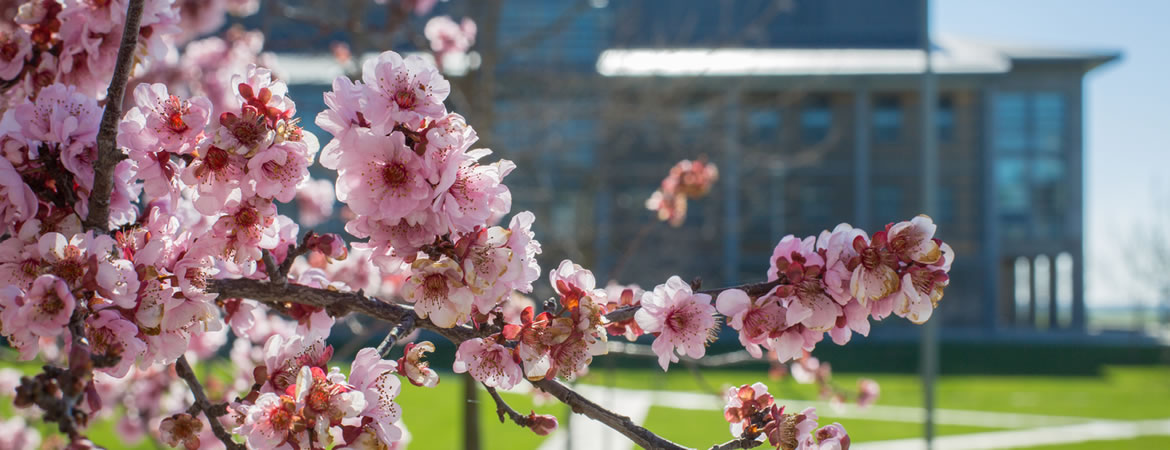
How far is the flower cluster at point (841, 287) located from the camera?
3.69 ft

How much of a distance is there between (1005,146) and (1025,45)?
12.7ft

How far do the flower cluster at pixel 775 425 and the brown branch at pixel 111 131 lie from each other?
0.94 metres

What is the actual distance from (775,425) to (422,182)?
60 cm

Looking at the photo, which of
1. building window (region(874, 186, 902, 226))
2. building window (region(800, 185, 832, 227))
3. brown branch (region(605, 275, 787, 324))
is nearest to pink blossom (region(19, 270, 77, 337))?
brown branch (region(605, 275, 787, 324))

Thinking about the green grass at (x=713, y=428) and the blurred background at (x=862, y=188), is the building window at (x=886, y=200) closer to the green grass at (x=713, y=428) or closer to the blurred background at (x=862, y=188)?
the blurred background at (x=862, y=188)

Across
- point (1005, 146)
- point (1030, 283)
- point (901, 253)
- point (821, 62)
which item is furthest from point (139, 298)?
point (1030, 283)

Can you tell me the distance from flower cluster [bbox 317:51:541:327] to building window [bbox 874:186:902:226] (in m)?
24.0

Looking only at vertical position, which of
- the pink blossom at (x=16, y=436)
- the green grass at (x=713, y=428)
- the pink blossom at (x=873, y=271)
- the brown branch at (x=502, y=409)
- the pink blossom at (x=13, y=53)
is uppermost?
the pink blossom at (x=13, y=53)

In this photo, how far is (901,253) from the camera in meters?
1.13

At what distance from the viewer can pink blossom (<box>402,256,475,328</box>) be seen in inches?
41.9

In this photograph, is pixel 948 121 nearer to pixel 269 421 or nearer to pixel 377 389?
pixel 377 389

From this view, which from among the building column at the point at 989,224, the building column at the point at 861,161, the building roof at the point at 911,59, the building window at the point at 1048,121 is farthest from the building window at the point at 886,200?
the building window at the point at 1048,121

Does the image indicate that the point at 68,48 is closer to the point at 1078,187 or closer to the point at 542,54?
the point at 542,54

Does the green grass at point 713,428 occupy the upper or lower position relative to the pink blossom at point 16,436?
lower
